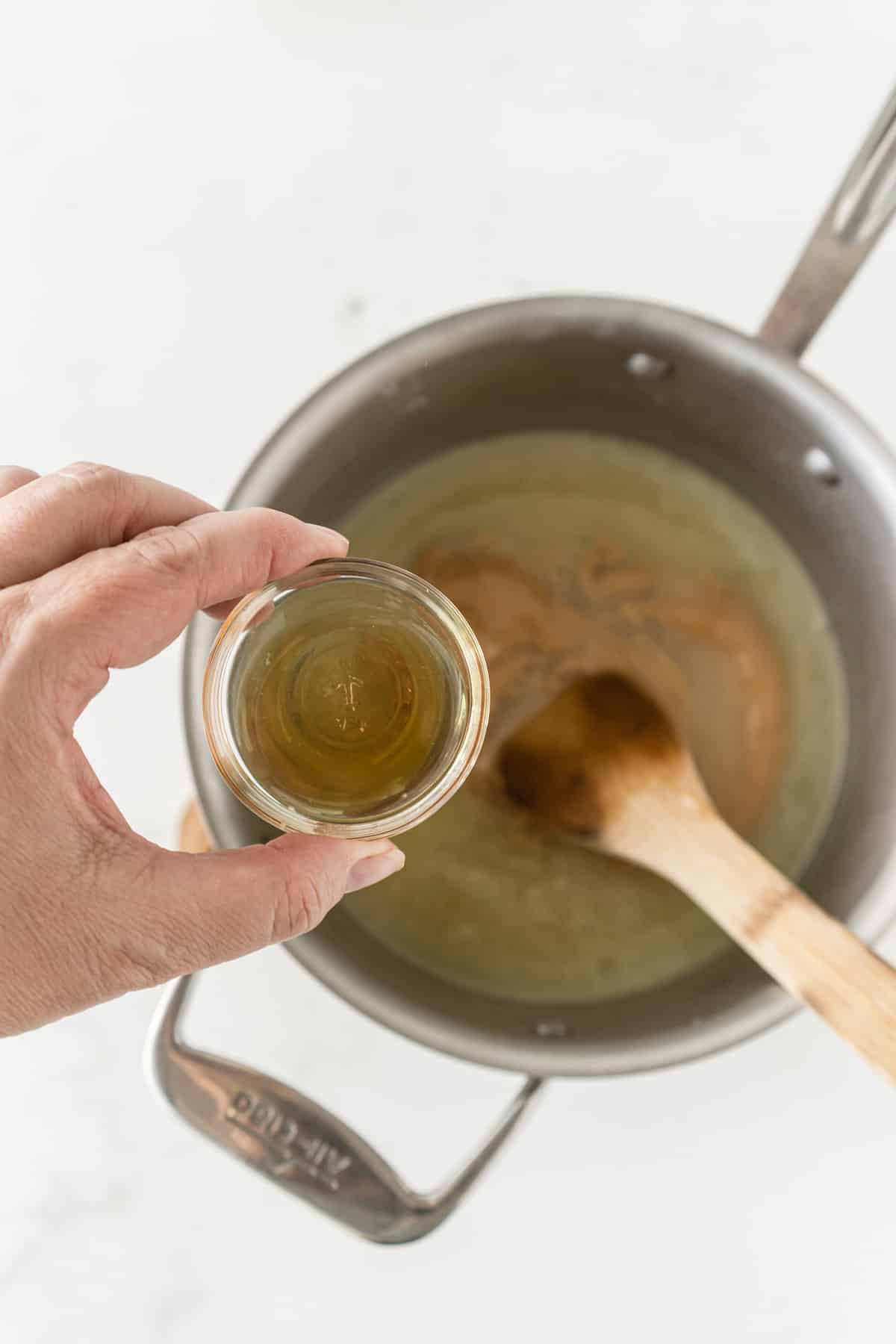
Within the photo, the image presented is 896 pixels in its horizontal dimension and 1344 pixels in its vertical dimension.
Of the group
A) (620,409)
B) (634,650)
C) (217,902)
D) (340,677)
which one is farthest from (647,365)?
(217,902)

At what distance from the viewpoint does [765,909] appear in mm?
593

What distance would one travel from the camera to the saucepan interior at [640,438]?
0.61m

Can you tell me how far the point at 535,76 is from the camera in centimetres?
82

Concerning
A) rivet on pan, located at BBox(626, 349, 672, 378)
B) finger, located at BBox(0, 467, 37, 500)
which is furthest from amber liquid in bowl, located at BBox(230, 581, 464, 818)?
rivet on pan, located at BBox(626, 349, 672, 378)

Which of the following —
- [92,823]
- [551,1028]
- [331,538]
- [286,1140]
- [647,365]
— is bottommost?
[286,1140]

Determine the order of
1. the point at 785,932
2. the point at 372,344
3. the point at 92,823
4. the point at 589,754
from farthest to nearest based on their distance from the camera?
the point at 372,344 < the point at 589,754 < the point at 785,932 < the point at 92,823

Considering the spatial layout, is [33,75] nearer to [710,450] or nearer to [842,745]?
[710,450]

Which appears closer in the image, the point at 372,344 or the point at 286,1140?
the point at 286,1140

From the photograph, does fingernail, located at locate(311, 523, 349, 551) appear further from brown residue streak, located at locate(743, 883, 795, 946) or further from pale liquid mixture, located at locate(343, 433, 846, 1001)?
brown residue streak, located at locate(743, 883, 795, 946)

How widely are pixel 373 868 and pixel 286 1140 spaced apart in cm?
22

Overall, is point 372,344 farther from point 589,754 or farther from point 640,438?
point 589,754

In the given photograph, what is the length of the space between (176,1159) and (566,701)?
18.0 inches

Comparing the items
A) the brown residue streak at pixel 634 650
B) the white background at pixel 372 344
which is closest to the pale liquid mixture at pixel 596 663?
the brown residue streak at pixel 634 650

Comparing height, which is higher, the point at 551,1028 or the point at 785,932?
the point at 785,932
